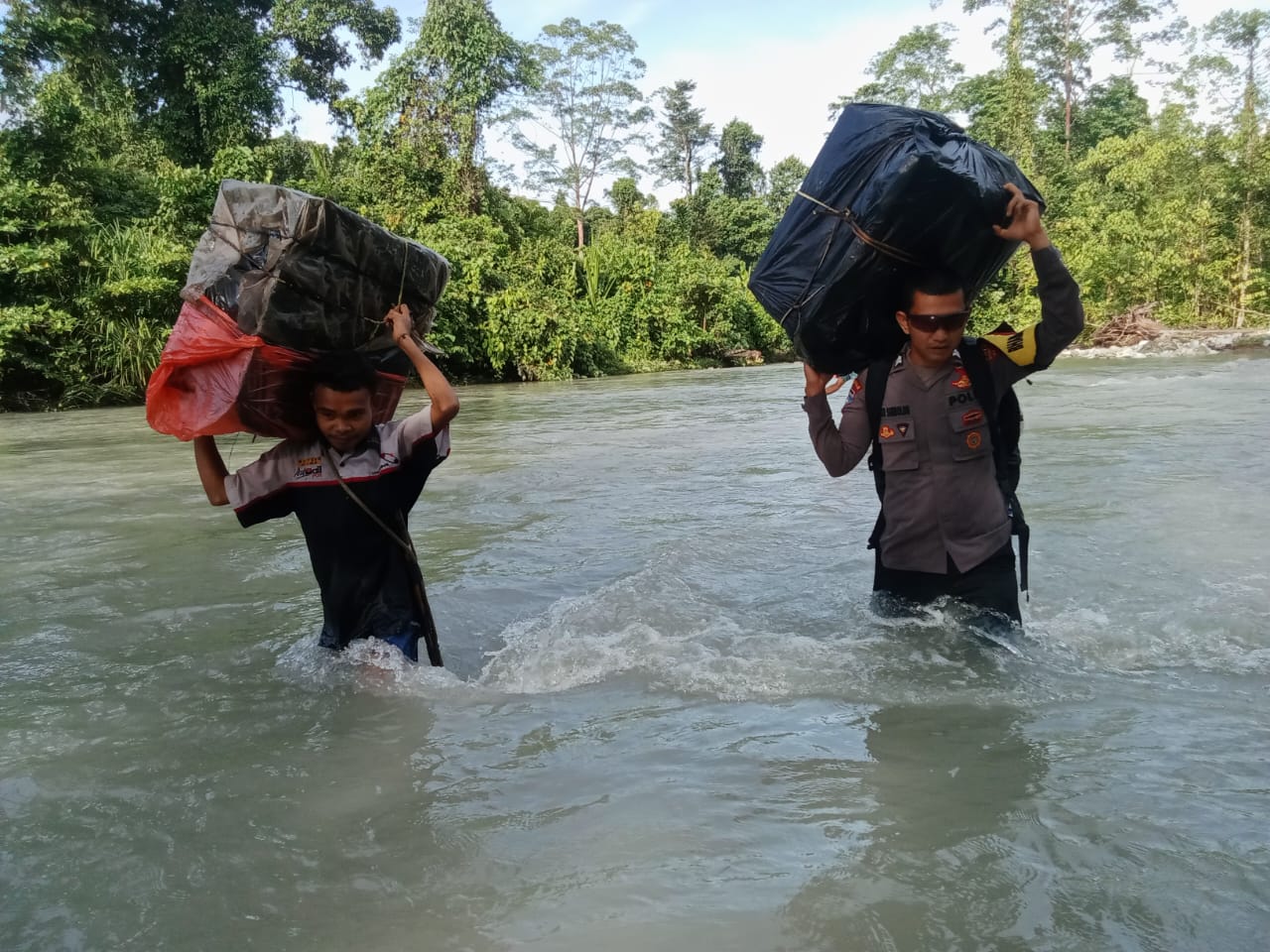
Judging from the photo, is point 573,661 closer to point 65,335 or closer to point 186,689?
point 186,689

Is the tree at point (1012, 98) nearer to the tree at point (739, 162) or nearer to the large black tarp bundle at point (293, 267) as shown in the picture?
the tree at point (739, 162)

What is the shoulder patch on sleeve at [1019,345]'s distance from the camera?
116 inches

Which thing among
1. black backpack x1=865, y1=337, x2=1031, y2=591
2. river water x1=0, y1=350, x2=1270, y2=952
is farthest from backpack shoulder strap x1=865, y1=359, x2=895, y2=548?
river water x1=0, y1=350, x2=1270, y2=952

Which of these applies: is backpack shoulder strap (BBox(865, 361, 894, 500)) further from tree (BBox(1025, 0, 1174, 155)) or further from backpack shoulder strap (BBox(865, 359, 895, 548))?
tree (BBox(1025, 0, 1174, 155))

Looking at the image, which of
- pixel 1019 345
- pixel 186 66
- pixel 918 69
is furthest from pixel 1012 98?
pixel 1019 345

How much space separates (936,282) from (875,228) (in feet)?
0.85

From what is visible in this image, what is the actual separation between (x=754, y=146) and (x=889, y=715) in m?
44.4

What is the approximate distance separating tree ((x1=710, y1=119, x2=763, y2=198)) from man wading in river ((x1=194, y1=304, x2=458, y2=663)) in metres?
42.1

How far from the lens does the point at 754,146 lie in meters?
44.1

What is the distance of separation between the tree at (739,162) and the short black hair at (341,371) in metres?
42.2

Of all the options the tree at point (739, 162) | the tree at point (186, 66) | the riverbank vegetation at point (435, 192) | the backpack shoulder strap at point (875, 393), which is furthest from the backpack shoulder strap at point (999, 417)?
the tree at point (739, 162)

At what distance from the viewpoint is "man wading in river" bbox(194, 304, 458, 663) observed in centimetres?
297

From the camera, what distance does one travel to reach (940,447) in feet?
10.0

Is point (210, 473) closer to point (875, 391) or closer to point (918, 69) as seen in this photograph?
point (875, 391)
